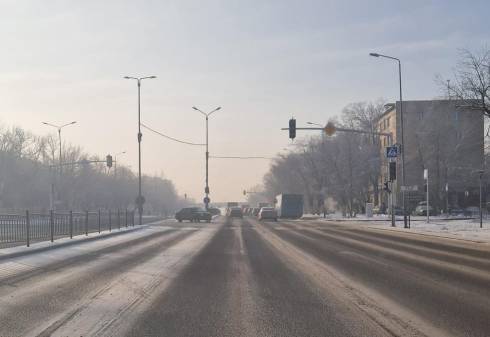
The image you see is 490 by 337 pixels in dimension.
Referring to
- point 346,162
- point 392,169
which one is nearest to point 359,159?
point 346,162

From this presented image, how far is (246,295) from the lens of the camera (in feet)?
33.4

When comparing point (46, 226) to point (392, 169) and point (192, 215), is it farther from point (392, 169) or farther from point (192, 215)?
point (192, 215)

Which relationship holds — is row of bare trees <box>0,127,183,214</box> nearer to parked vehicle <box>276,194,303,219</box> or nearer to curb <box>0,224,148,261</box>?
parked vehicle <box>276,194,303,219</box>

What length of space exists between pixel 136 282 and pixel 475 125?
6084cm

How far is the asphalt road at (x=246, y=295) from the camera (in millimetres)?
7523

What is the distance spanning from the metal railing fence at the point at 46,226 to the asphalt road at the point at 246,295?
266 cm

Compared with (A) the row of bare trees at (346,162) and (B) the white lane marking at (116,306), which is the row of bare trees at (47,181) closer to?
(A) the row of bare trees at (346,162)

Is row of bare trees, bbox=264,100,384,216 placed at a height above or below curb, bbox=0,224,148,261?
above

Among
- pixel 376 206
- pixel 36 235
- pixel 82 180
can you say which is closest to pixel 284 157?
pixel 376 206

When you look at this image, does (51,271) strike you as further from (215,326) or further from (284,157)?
(284,157)

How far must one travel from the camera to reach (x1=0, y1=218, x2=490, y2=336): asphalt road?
7.52 m

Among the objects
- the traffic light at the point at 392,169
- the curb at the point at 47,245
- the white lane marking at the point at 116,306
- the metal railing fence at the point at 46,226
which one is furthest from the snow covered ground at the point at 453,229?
the metal railing fence at the point at 46,226

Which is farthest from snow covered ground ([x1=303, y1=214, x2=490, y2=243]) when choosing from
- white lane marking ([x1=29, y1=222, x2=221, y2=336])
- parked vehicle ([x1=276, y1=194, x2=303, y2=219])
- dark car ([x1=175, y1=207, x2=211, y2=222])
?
parked vehicle ([x1=276, y1=194, x2=303, y2=219])

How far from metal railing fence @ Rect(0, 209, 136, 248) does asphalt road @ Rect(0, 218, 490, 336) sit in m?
→ 2.66
